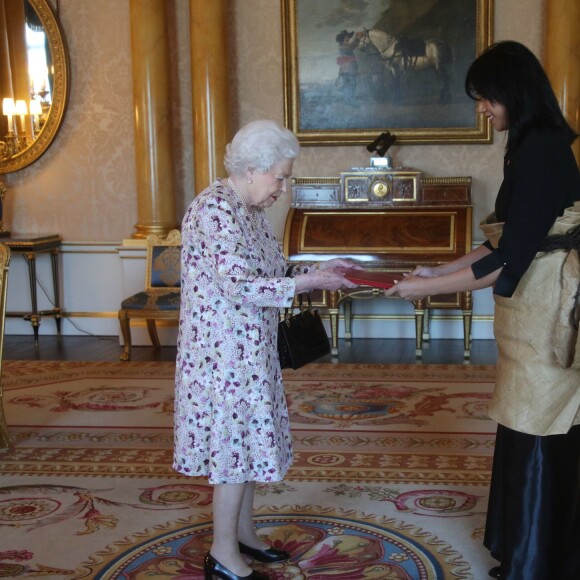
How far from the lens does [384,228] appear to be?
24.1 ft

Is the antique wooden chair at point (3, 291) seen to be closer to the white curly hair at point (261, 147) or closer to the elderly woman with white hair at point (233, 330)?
the elderly woman with white hair at point (233, 330)

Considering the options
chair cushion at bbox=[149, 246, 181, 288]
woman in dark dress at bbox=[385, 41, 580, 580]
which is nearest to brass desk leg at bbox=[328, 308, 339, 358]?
chair cushion at bbox=[149, 246, 181, 288]

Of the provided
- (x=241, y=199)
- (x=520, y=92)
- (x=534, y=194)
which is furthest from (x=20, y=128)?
(x=534, y=194)

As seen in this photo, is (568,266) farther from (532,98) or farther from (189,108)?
(189,108)

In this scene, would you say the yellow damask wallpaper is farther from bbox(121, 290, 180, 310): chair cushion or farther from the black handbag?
the black handbag

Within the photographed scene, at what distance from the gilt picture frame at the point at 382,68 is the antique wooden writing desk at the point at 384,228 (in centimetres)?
48

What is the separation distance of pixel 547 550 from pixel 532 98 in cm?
144

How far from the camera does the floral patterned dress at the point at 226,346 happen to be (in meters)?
2.95

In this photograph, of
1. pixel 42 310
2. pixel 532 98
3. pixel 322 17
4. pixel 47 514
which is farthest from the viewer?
pixel 42 310

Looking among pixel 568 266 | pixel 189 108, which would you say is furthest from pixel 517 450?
pixel 189 108

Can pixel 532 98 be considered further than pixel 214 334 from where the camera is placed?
No

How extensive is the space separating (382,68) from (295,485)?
4.62 metres

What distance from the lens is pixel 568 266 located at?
2.77 metres

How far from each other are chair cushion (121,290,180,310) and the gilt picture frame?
189 cm
